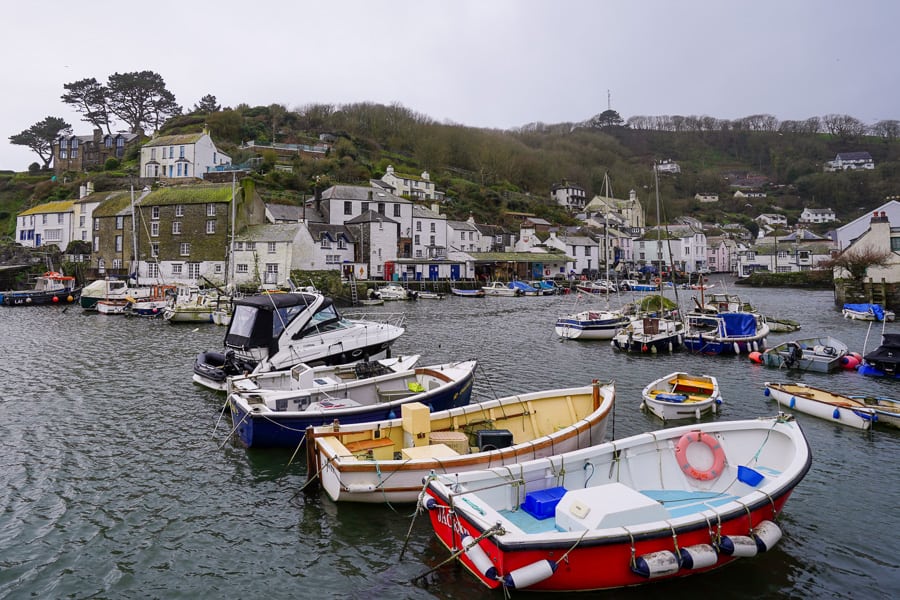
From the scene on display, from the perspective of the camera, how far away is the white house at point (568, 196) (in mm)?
122375

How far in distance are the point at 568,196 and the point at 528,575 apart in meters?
122

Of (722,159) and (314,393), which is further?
(722,159)

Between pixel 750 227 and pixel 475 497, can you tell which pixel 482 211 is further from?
pixel 475 497

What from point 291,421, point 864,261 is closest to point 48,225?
point 291,421

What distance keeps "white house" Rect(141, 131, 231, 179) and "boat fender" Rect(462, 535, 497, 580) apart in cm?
7824

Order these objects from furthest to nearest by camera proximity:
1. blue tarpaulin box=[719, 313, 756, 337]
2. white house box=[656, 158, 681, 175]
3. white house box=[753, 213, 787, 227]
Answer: white house box=[656, 158, 681, 175] → white house box=[753, 213, 787, 227] → blue tarpaulin box=[719, 313, 756, 337]

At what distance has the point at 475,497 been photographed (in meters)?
7.50

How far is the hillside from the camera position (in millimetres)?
87062

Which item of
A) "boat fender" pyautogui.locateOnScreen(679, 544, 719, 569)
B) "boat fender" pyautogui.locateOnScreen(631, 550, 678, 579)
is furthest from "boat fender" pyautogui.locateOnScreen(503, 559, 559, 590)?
"boat fender" pyautogui.locateOnScreen(679, 544, 719, 569)

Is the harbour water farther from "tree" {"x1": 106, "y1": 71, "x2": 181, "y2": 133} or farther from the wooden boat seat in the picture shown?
"tree" {"x1": 106, "y1": 71, "x2": 181, "y2": 133}

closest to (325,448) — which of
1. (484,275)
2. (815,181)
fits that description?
(484,275)

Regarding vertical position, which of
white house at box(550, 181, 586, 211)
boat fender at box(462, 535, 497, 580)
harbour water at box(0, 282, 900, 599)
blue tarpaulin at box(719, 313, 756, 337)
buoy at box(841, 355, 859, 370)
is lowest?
harbour water at box(0, 282, 900, 599)

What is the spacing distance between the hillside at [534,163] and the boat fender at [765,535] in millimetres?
67191

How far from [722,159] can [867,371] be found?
183 m
